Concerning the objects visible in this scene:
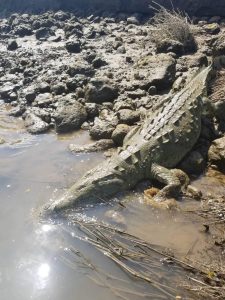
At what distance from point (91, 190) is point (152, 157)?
1251 millimetres

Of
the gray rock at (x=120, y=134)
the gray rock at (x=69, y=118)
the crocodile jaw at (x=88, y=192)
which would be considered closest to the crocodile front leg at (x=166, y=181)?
the crocodile jaw at (x=88, y=192)

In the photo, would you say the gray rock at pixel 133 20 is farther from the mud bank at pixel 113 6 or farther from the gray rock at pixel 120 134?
the gray rock at pixel 120 134

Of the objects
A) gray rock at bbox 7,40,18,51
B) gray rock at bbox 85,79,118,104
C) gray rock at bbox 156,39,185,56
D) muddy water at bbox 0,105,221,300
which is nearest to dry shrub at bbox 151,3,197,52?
gray rock at bbox 156,39,185,56

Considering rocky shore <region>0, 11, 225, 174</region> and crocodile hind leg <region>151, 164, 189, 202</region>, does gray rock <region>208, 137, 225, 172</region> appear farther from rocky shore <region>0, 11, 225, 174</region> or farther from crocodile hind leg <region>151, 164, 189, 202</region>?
crocodile hind leg <region>151, 164, 189, 202</region>

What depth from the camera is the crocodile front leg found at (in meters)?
7.24

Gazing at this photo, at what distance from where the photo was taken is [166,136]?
26.2 ft

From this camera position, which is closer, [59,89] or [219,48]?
[219,48]

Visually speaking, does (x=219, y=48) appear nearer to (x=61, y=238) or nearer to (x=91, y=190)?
(x=91, y=190)

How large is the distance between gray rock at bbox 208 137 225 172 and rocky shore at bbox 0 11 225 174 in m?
0.05

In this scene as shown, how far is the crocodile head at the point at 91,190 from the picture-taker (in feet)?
23.0

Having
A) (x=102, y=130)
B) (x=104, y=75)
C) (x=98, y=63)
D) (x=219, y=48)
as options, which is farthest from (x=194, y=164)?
(x=98, y=63)

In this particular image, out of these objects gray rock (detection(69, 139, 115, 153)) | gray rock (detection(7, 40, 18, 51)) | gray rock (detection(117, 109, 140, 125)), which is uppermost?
gray rock (detection(117, 109, 140, 125))

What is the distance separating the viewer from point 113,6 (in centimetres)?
1845

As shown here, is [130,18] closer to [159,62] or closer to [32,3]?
[159,62]
